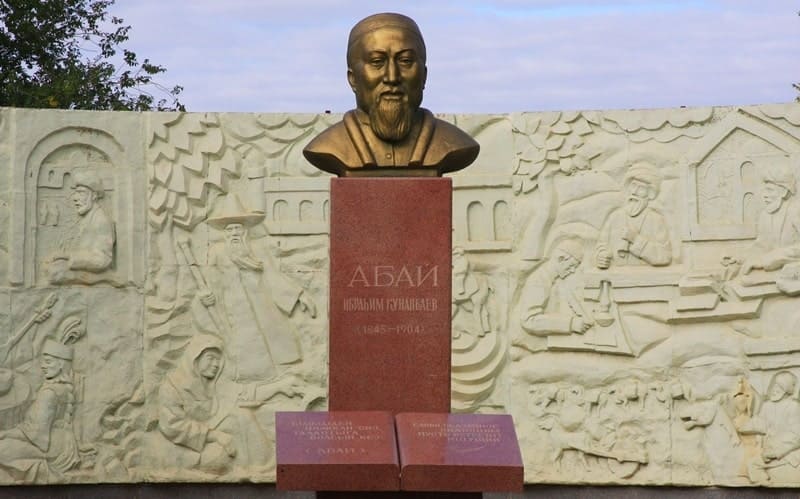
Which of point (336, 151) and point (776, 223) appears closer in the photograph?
point (336, 151)

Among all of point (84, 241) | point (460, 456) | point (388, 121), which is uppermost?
point (388, 121)

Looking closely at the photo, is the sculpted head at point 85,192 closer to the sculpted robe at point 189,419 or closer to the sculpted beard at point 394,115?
the sculpted robe at point 189,419

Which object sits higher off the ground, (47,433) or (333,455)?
(333,455)

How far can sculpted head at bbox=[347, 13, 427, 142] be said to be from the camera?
8.23m

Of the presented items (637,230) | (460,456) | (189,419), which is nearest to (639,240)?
(637,230)

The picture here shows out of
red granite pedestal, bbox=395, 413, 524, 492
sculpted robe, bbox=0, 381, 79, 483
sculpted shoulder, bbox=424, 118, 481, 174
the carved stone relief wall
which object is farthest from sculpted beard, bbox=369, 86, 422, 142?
sculpted robe, bbox=0, 381, 79, 483

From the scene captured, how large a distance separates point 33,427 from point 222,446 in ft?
4.52

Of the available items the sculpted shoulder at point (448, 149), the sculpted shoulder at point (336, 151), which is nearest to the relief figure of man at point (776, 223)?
the sculpted shoulder at point (448, 149)

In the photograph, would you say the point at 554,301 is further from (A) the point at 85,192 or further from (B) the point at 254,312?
(A) the point at 85,192

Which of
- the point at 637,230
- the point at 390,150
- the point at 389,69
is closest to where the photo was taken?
the point at 389,69

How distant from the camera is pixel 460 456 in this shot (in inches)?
279

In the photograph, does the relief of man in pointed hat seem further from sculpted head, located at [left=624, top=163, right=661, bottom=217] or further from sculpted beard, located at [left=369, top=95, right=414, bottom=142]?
sculpted beard, located at [left=369, top=95, right=414, bottom=142]

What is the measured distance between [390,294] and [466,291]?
389cm

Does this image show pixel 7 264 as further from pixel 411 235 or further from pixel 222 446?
pixel 411 235
